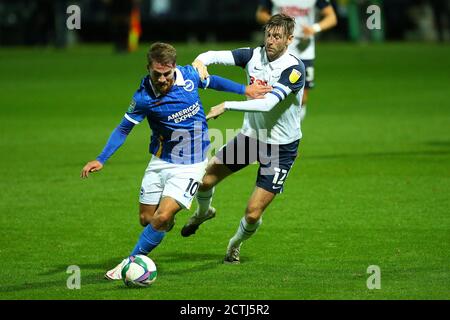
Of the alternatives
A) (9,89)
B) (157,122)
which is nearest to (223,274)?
(157,122)

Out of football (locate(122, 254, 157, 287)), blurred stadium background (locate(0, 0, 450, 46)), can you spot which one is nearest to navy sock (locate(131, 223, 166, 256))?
football (locate(122, 254, 157, 287))

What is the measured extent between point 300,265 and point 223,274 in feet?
2.50

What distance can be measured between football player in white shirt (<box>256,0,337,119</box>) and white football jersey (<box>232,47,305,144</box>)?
545cm

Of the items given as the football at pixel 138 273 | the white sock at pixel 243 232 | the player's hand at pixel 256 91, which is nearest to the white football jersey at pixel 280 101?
the player's hand at pixel 256 91

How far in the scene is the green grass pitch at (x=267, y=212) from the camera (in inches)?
334

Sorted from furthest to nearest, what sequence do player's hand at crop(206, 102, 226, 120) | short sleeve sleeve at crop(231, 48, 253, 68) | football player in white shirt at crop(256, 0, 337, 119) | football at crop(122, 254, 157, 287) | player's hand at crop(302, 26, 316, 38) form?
1. football player in white shirt at crop(256, 0, 337, 119)
2. player's hand at crop(302, 26, 316, 38)
3. short sleeve sleeve at crop(231, 48, 253, 68)
4. player's hand at crop(206, 102, 226, 120)
5. football at crop(122, 254, 157, 287)

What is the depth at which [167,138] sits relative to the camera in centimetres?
880

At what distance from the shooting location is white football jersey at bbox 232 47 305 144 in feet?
30.5

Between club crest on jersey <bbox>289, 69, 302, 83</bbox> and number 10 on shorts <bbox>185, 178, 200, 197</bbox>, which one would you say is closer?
number 10 on shorts <bbox>185, 178, 200, 197</bbox>

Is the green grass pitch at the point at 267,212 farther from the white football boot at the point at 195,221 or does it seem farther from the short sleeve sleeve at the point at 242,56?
the short sleeve sleeve at the point at 242,56

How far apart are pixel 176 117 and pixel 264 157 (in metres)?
1.19

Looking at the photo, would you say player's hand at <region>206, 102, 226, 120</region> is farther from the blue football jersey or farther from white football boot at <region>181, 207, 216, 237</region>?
white football boot at <region>181, 207, 216, 237</region>

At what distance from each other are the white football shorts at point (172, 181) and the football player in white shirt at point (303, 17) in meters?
6.50

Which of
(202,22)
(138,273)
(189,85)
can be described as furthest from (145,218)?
(202,22)
